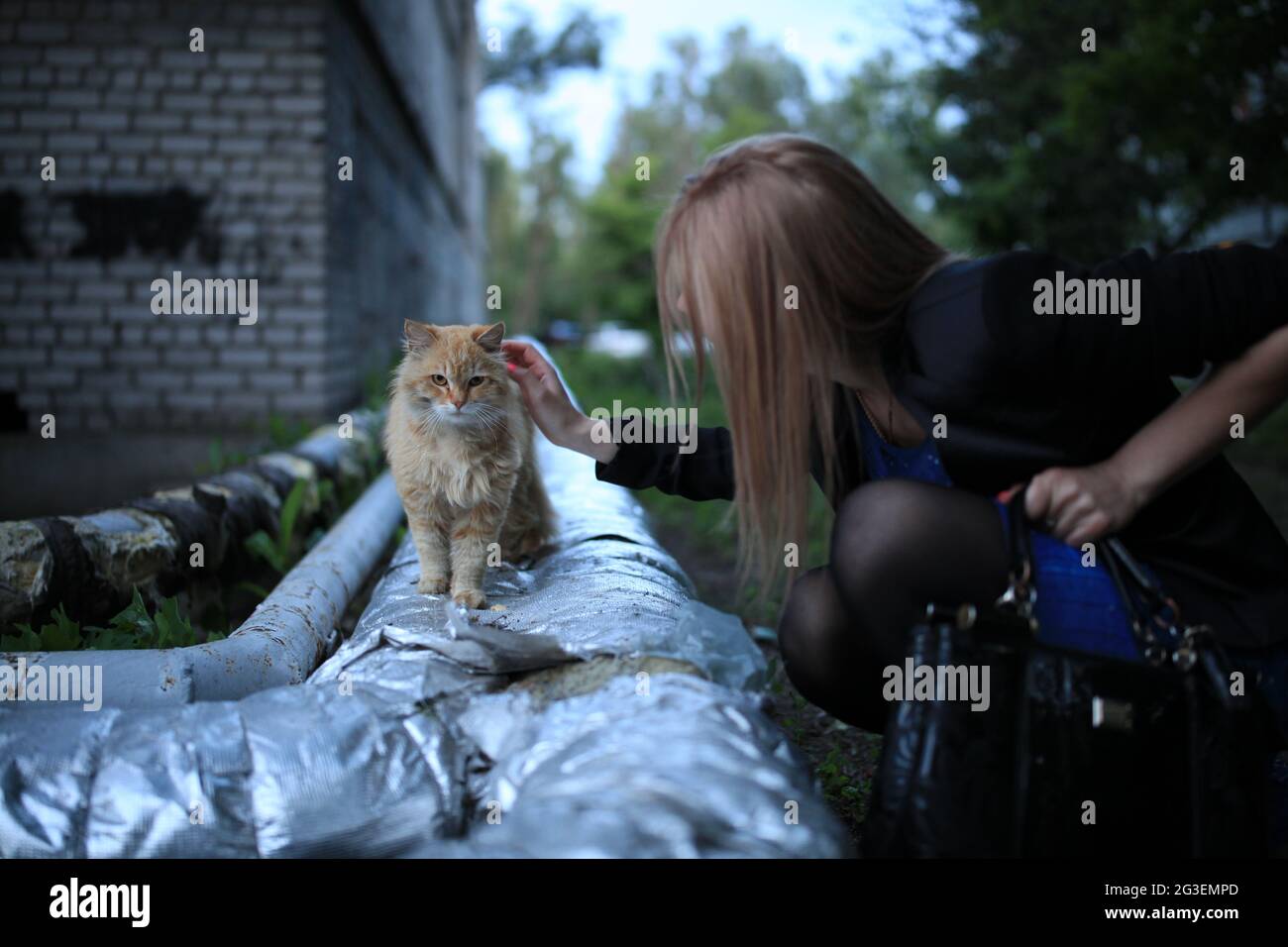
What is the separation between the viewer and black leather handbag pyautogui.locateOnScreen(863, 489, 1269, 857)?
4.80 feet

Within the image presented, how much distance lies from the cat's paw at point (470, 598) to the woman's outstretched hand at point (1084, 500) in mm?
1383

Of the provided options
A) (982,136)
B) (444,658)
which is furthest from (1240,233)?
(444,658)

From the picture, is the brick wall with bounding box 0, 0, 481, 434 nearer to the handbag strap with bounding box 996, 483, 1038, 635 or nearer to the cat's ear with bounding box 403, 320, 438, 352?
the cat's ear with bounding box 403, 320, 438, 352

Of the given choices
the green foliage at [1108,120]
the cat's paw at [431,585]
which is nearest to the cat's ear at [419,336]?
the cat's paw at [431,585]

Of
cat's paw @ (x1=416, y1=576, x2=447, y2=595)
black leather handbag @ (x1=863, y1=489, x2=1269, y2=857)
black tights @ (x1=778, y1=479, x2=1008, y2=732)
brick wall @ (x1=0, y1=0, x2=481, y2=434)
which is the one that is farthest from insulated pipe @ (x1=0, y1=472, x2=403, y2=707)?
brick wall @ (x1=0, y1=0, x2=481, y2=434)

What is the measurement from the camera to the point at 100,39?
587 cm

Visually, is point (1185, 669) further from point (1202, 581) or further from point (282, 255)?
point (282, 255)

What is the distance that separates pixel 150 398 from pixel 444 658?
4891 millimetres

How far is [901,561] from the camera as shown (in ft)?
5.41

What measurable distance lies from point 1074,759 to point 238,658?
5.41 feet

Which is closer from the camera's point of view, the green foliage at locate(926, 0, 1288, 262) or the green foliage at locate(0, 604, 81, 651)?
the green foliage at locate(0, 604, 81, 651)

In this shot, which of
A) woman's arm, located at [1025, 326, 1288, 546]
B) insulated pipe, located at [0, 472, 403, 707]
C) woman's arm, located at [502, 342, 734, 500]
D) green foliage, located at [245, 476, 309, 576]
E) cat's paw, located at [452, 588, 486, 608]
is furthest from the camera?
green foliage, located at [245, 476, 309, 576]

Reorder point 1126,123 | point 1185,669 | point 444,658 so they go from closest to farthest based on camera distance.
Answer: point 1185,669, point 444,658, point 1126,123

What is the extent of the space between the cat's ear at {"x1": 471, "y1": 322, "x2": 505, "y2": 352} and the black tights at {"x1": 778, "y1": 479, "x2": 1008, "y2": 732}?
1171 mm
